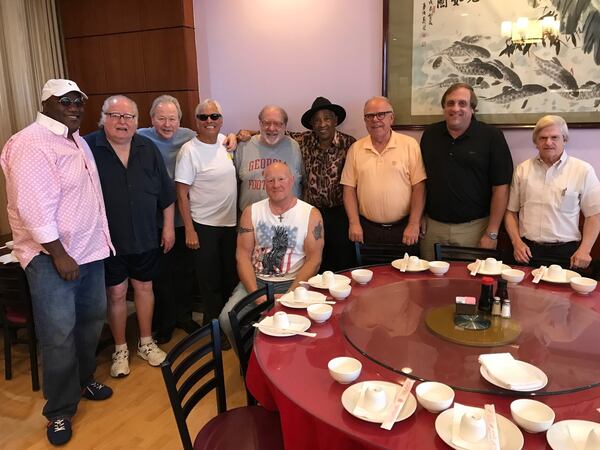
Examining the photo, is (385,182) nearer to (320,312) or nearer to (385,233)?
(385,233)

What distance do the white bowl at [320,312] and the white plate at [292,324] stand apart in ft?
0.09

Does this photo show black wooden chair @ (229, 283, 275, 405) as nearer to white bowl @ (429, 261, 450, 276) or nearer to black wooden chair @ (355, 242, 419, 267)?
white bowl @ (429, 261, 450, 276)

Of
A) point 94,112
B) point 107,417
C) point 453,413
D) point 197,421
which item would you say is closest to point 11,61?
point 94,112

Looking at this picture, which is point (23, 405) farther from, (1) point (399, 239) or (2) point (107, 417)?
(1) point (399, 239)

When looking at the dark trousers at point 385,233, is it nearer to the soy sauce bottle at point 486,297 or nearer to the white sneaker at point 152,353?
the soy sauce bottle at point 486,297

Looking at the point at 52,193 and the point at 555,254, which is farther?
the point at 555,254

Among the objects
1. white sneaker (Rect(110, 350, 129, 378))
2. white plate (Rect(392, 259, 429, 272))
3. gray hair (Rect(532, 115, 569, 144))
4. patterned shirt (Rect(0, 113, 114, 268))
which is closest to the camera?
patterned shirt (Rect(0, 113, 114, 268))

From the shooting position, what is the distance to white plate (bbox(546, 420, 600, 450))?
42.6 inches

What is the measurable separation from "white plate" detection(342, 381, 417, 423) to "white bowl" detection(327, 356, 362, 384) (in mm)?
29

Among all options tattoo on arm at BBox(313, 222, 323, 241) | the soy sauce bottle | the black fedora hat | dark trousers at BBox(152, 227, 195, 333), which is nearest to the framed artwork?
the black fedora hat

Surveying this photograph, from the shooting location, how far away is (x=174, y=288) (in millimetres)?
3514

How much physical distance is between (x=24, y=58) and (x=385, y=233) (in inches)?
128

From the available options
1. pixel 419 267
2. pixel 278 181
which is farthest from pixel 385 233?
pixel 278 181

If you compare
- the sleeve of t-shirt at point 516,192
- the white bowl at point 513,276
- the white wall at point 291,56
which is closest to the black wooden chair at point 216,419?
the white bowl at point 513,276
